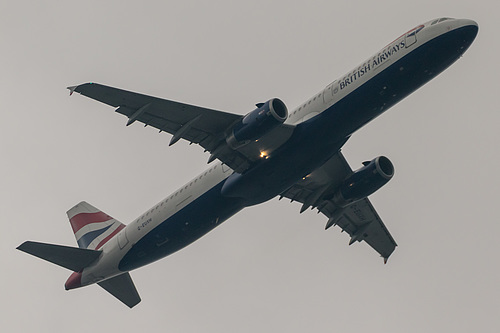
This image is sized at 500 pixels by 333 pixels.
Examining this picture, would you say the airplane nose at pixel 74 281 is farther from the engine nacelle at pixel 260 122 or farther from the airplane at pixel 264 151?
the engine nacelle at pixel 260 122

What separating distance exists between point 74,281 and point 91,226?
18.8 feet

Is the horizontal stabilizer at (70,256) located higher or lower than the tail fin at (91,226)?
lower

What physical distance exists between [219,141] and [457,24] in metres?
13.2

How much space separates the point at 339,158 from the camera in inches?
1751

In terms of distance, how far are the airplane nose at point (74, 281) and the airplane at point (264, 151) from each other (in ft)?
0.19

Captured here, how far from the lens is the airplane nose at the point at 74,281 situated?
4497cm

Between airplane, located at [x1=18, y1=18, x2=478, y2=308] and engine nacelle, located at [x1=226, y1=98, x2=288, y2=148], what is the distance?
1.9 inches

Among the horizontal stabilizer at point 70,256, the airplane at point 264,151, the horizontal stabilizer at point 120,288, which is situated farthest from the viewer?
the horizontal stabilizer at point 120,288

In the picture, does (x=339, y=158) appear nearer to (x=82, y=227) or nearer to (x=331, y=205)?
(x=331, y=205)

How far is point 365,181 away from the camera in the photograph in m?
43.9

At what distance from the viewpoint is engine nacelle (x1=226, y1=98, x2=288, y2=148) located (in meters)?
37.0

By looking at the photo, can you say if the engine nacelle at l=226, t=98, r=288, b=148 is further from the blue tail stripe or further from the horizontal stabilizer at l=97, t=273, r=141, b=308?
the blue tail stripe

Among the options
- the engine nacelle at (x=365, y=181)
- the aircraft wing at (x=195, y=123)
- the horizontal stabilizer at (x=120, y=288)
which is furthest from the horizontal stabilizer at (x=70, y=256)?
the engine nacelle at (x=365, y=181)

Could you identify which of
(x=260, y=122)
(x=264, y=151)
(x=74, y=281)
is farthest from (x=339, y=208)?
(x=74, y=281)
